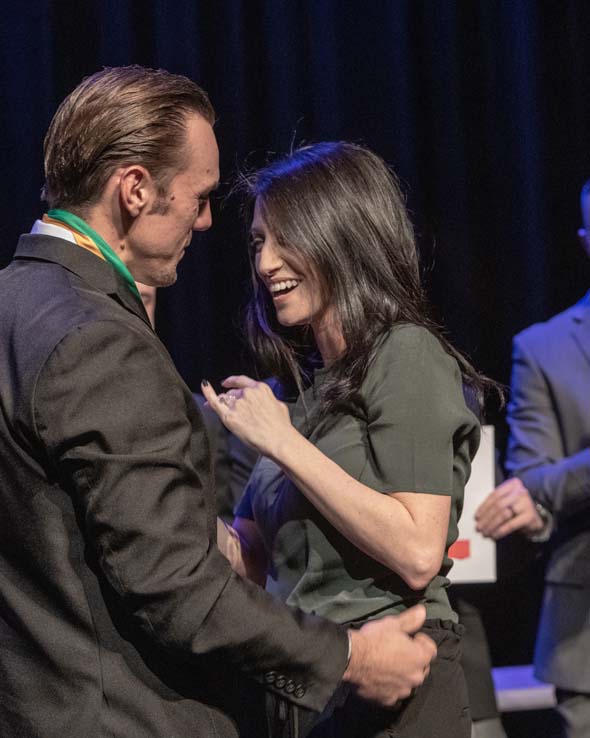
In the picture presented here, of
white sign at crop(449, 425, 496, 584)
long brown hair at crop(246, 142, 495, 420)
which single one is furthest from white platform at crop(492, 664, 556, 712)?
long brown hair at crop(246, 142, 495, 420)

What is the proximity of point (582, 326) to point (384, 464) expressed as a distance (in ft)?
3.89

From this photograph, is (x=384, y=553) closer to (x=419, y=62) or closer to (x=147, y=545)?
(x=147, y=545)

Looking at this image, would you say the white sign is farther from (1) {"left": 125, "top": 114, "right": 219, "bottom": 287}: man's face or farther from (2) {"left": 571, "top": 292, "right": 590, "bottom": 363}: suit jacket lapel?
(1) {"left": 125, "top": 114, "right": 219, "bottom": 287}: man's face

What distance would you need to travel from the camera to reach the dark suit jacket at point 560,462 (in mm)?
2457

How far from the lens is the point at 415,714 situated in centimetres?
154

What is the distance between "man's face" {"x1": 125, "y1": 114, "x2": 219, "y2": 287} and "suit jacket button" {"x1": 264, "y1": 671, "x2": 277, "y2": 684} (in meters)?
0.55

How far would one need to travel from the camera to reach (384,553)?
1.53 metres

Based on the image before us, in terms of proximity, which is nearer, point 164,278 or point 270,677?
point 270,677

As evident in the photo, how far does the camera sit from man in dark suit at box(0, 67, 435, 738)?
Answer: 3.87 feet

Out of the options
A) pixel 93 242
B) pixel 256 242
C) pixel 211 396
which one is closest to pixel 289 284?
pixel 256 242

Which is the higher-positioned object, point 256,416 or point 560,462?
point 256,416

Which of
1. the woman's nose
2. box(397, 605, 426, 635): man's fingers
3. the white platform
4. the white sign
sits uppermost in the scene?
the woman's nose

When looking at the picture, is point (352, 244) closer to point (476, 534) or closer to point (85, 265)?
point (85, 265)

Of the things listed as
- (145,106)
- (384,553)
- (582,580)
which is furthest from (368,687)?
(582,580)
